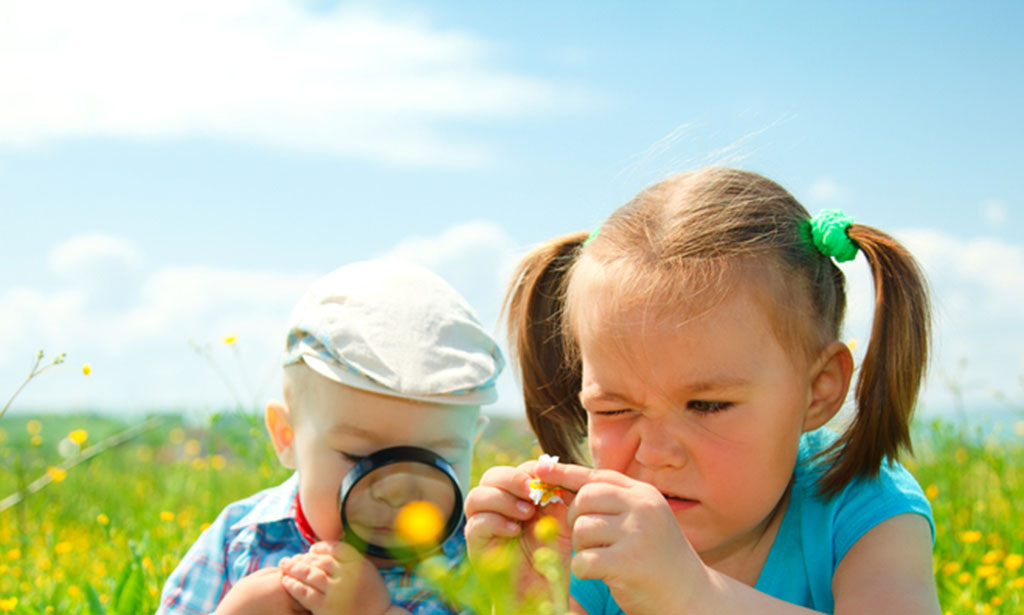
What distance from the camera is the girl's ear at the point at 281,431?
275cm

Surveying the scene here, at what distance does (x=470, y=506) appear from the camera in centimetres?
207

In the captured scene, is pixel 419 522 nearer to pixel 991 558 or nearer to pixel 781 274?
pixel 781 274

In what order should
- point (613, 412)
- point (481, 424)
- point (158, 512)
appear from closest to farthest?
1. point (613, 412)
2. point (481, 424)
3. point (158, 512)

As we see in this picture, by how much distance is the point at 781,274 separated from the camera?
85.9 inches

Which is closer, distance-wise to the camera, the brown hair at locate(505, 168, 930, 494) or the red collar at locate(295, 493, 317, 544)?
the brown hair at locate(505, 168, 930, 494)

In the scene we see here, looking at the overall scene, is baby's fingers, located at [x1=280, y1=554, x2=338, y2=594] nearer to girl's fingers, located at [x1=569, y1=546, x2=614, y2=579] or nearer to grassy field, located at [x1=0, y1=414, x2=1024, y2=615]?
grassy field, located at [x1=0, y1=414, x2=1024, y2=615]

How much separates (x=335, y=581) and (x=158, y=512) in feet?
7.10

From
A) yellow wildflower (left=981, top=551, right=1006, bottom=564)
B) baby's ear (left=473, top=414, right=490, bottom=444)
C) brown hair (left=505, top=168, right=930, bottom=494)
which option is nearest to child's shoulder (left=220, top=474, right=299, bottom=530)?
baby's ear (left=473, top=414, right=490, bottom=444)

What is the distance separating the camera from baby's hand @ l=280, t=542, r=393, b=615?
2.41 metres

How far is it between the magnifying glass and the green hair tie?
1.11 metres

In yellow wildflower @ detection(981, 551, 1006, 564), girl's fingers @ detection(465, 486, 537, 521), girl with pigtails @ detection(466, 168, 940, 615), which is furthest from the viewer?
yellow wildflower @ detection(981, 551, 1006, 564)

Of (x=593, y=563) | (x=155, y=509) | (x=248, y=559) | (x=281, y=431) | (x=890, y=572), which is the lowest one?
(x=155, y=509)

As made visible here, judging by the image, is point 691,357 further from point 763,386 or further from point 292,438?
point 292,438

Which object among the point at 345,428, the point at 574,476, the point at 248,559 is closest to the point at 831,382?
the point at 574,476
